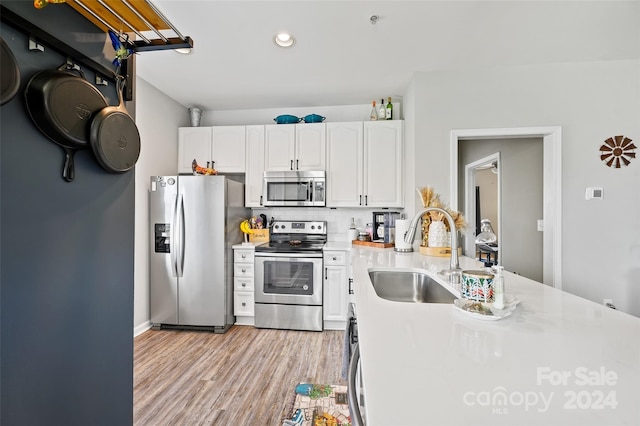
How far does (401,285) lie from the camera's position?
5.07 ft

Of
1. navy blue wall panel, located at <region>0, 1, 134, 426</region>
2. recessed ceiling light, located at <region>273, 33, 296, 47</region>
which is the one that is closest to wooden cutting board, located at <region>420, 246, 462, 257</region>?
navy blue wall panel, located at <region>0, 1, 134, 426</region>

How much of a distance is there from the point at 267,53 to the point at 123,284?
2.05 m

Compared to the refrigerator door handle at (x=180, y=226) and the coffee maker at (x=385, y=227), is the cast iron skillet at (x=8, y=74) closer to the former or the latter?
the refrigerator door handle at (x=180, y=226)

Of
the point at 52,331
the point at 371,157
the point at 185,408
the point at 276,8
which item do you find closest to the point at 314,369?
the point at 185,408

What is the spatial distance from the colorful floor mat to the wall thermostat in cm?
266

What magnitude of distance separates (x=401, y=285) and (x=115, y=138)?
1.48 metres

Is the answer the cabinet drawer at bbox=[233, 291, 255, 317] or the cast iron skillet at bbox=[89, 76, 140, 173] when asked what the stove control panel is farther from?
the cast iron skillet at bbox=[89, 76, 140, 173]

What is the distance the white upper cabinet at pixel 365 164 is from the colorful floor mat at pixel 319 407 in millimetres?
1849

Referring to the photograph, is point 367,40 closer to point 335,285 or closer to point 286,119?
point 286,119

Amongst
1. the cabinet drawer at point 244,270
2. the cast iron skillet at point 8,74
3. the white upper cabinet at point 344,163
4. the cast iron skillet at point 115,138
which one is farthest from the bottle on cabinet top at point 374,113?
the cast iron skillet at point 8,74

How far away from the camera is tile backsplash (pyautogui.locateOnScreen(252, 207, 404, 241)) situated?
343cm

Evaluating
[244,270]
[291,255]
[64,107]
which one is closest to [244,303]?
[244,270]

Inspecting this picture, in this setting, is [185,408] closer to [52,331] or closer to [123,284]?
[123,284]

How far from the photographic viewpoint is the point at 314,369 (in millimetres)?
2182
